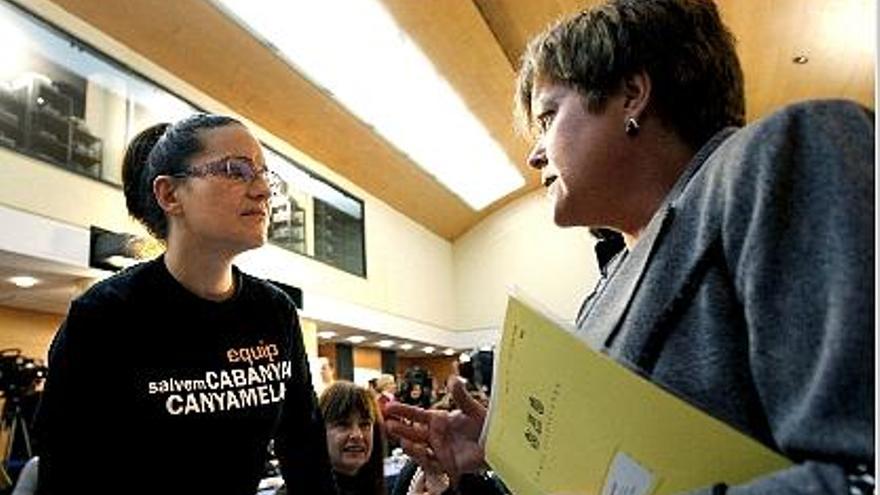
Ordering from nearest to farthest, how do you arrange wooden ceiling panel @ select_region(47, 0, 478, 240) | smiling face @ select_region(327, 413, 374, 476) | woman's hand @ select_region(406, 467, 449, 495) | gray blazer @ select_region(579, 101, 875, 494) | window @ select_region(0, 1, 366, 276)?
gray blazer @ select_region(579, 101, 875, 494)
woman's hand @ select_region(406, 467, 449, 495)
smiling face @ select_region(327, 413, 374, 476)
window @ select_region(0, 1, 366, 276)
wooden ceiling panel @ select_region(47, 0, 478, 240)

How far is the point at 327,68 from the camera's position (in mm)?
Result: 6996


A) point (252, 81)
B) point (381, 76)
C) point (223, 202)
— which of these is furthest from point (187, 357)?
point (381, 76)

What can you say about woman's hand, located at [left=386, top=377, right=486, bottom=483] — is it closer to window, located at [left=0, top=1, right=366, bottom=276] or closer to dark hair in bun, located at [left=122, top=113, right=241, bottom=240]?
dark hair in bun, located at [left=122, top=113, right=241, bottom=240]

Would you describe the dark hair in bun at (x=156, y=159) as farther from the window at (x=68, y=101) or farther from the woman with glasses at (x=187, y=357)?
the window at (x=68, y=101)

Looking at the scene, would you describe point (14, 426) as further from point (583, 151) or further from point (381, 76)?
point (583, 151)

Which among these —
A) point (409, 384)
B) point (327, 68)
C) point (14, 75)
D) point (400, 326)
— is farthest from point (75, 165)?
point (400, 326)

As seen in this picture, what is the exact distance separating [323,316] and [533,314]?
8.04 meters

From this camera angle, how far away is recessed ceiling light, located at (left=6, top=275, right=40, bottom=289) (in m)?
5.35

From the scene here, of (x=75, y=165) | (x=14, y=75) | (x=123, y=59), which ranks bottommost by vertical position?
(x=75, y=165)

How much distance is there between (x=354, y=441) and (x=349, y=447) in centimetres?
3

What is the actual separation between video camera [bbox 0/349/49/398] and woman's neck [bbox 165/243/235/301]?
4621 millimetres

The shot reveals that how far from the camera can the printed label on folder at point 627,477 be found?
0.68m

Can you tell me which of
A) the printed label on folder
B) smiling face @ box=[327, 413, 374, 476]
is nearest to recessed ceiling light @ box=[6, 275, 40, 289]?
smiling face @ box=[327, 413, 374, 476]

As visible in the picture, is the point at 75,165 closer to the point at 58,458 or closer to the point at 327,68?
the point at 327,68
